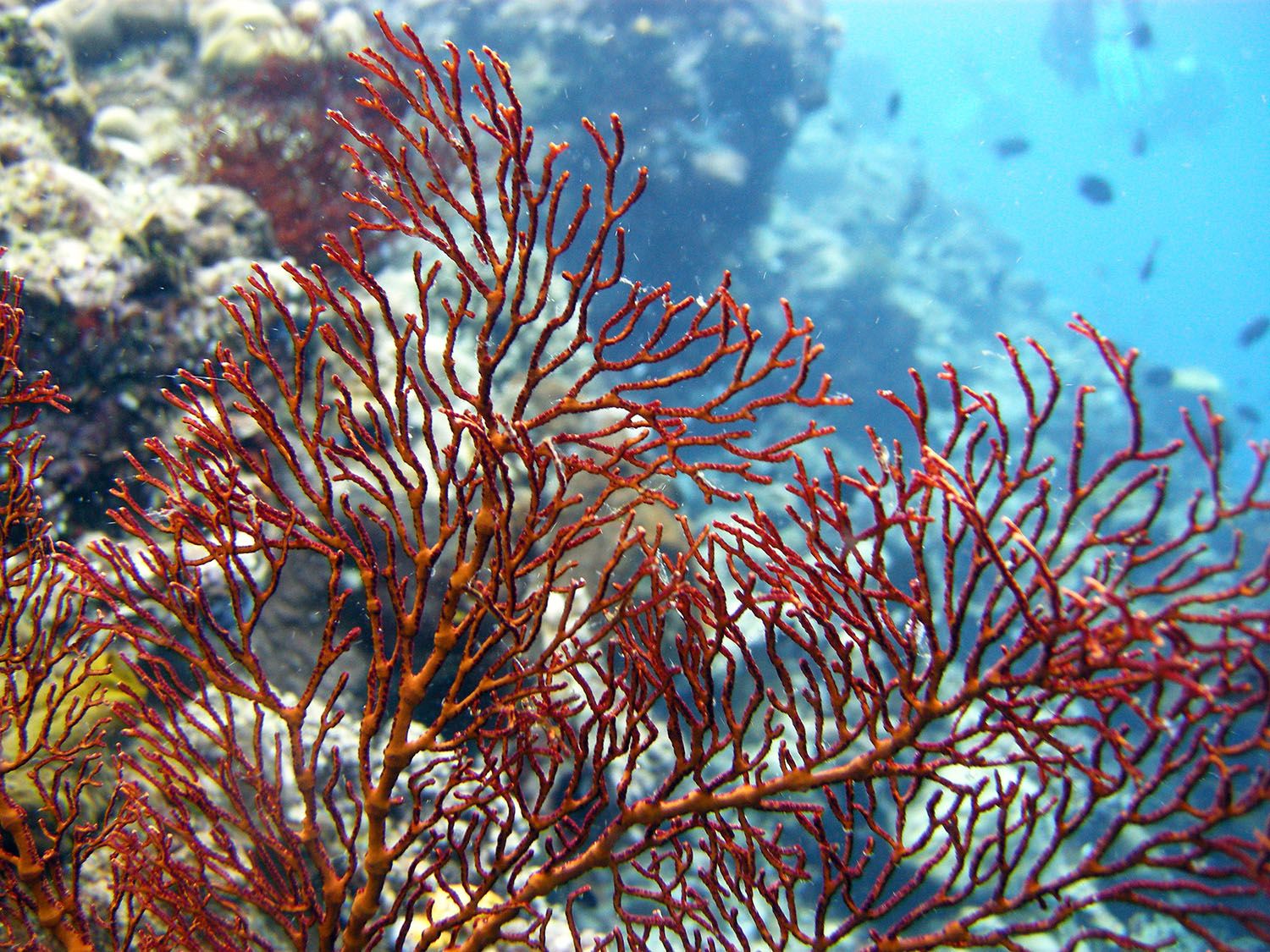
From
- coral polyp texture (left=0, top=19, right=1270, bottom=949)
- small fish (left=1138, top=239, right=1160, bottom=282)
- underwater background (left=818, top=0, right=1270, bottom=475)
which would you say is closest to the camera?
coral polyp texture (left=0, top=19, right=1270, bottom=949)

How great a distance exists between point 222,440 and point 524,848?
1.57 metres

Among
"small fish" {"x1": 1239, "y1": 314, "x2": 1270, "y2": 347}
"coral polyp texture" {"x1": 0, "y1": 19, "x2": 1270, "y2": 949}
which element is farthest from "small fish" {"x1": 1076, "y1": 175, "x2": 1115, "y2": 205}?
"coral polyp texture" {"x1": 0, "y1": 19, "x2": 1270, "y2": 949}

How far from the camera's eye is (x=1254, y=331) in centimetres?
1361

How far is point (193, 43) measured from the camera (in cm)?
851

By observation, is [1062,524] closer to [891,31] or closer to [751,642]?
[751,642]

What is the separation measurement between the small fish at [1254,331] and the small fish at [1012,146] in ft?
18.2

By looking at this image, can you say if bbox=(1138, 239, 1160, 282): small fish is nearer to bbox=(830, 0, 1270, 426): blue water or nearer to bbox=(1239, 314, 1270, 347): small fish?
bbox=(1239, 314, 1270, 347): small fish

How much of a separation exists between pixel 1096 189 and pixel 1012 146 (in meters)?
2.24

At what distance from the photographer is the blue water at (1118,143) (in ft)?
143

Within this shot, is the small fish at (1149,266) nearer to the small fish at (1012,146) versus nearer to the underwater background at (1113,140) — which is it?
the underwater background at (1113,140)

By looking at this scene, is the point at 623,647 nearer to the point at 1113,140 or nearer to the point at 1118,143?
the point at 1113,140

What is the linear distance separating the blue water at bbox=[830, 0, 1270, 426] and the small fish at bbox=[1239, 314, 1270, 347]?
8.31 m

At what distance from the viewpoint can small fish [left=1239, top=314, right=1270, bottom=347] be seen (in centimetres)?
1307

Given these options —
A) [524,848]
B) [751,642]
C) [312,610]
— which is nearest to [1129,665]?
[524,848]
